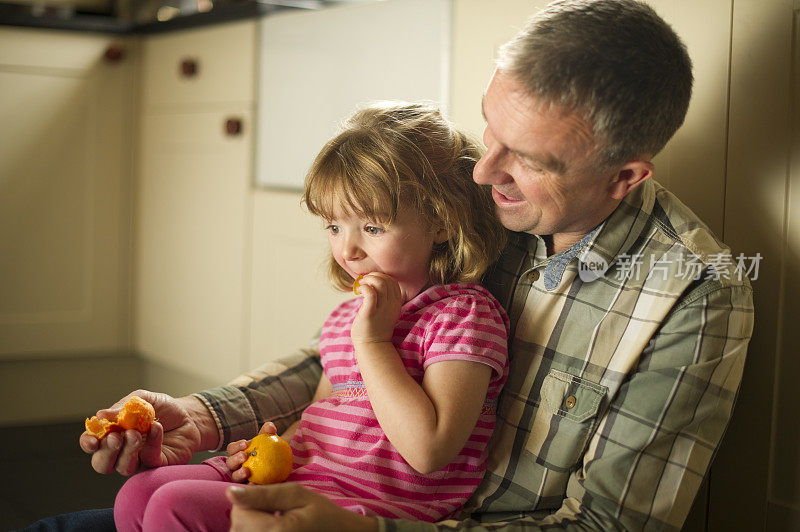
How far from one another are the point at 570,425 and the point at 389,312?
0.83ft

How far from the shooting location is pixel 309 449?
1032 mm

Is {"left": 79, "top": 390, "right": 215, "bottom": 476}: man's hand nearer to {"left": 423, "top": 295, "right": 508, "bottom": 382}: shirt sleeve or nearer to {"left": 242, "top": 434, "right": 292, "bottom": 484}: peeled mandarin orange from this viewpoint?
{"left": 242, "top": 434, "right": 292, "bottom": 484}: peeled mandarin orange

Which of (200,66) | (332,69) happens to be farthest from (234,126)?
(332,69)

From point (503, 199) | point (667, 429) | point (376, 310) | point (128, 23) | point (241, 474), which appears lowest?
point (241, 474)

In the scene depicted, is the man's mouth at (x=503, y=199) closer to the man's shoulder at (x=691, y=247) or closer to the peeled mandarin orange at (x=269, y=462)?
the man's shoulder at (x=691, y=247)

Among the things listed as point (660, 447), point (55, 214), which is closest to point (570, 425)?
point (660, 447)

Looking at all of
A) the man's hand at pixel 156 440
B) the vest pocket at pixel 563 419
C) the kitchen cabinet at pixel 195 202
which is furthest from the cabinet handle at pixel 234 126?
the vest pocket at pixel 563 419

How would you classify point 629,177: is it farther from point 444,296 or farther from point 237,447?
point 237,447

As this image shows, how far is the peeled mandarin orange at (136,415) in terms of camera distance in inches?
37.4

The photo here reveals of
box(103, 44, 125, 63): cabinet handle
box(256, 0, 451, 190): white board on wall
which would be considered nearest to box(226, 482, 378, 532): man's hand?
box(256, 0, 451, 190): white board on wall

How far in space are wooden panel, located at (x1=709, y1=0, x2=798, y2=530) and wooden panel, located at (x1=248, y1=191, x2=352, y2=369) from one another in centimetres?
96

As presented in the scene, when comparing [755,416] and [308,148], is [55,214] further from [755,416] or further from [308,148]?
[755,416]

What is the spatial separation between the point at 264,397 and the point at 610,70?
25.5 inches

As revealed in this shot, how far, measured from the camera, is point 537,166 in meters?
0.94
